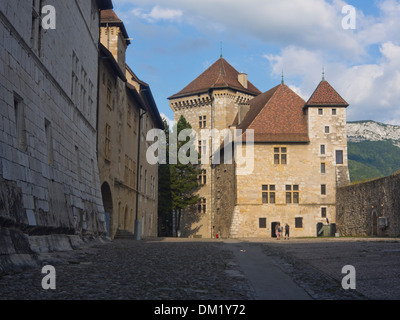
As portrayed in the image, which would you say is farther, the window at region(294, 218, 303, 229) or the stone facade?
the stone facade

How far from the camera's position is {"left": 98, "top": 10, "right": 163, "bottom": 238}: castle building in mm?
26156

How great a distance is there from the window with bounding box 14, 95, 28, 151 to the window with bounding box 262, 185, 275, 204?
3619 centimetres

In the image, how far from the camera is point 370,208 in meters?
35.2

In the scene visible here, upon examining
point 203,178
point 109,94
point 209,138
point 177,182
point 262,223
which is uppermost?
point 209,138

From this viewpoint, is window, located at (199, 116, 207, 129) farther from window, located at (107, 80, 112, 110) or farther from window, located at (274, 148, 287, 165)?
window, located at (107, 80, 112, 110)

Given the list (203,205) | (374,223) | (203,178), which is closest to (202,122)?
(203,178)

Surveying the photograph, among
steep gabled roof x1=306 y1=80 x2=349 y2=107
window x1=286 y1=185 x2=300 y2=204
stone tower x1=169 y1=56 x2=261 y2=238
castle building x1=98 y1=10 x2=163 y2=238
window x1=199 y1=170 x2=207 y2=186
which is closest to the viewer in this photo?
castle building x1=98 y1=10 x2=163 y2=238

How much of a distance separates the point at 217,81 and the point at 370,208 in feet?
106

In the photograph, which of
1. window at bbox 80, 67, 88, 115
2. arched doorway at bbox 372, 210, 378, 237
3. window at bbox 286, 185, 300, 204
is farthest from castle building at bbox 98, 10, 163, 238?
arched doorway at bbox 372, 210, 378, 237

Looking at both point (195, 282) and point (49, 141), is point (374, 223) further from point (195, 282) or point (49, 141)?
point (195, 282)

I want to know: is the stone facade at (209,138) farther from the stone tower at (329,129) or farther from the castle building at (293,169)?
the stone tower at (329,129)

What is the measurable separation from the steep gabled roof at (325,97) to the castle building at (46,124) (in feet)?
94.3

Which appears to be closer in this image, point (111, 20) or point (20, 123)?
point (20, 123)
